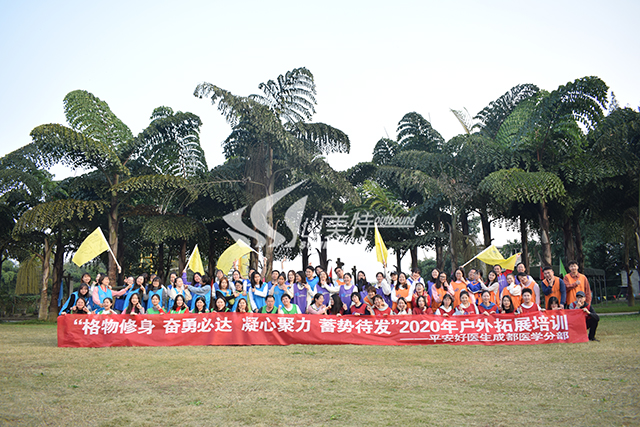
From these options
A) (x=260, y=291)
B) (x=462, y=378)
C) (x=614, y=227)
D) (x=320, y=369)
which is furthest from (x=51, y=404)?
(x=614, y=227)

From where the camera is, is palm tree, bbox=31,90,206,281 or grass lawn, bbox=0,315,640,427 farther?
palm tree, bbox=31,90,206,281

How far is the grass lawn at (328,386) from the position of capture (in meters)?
5.31

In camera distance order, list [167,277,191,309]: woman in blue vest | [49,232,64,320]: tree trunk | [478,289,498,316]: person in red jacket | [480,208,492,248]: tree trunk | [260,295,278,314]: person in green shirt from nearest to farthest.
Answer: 1. [478,289,498,316]: person in red jacket
2. [260,295,278,314]: person in green shirt
3. [167,277,191,309]: woman in blue vest
4. [480,208,492,248]: tree trunk
5. [49,232,64,320]: tree trunk

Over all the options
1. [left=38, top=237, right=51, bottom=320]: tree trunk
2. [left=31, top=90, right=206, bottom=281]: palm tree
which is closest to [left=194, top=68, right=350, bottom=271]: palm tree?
[left=31, top=90, right=206, bottom=281]: palm tree

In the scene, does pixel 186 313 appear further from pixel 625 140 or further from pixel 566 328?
pixel 625 140

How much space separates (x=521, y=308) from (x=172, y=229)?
14042mm

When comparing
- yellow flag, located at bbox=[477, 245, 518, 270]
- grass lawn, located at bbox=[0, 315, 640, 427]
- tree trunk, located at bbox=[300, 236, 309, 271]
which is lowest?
grass lawn, located at bbox=[0, 315, 640, 427]

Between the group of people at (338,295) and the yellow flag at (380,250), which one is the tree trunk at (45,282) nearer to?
the group of people at (338,295)

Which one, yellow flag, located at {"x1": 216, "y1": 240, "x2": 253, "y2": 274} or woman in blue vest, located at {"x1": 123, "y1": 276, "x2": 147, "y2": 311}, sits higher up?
yellow flag, located at {"x1": 216, "y1": 240, "x2": 253, "y2": 274}

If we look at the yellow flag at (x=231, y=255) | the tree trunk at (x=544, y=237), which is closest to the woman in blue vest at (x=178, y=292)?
the yellow flag at (x=231, y=255)

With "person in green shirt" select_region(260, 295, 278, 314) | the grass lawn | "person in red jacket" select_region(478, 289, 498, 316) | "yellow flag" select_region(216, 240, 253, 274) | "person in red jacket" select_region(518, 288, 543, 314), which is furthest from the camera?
"yellow flag" select_region(216, 240, 253, 274)

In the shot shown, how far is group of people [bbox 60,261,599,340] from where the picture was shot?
12086 mm

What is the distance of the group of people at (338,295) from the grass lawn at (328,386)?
182 cm

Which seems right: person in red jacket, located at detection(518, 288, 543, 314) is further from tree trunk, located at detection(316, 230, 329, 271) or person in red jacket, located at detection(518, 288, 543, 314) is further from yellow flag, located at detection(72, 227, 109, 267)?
tree trunk, located at detection(316, 230, 329, 271)
